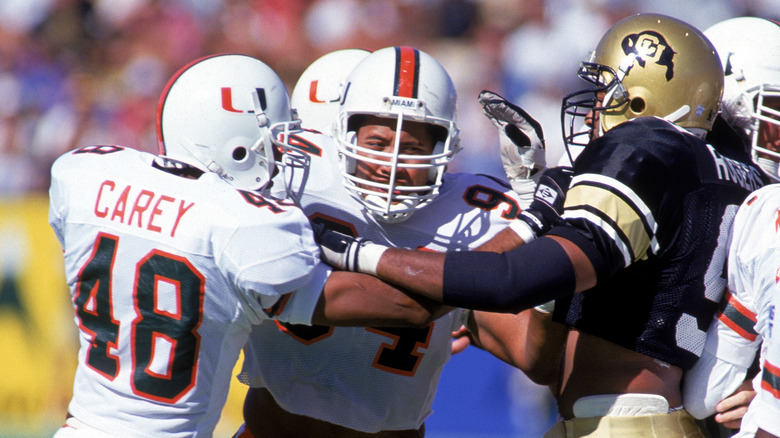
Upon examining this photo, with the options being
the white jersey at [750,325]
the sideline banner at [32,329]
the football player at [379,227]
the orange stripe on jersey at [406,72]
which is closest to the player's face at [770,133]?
the white jersey at [750,325]

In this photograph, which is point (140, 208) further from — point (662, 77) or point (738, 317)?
point (738, 317)

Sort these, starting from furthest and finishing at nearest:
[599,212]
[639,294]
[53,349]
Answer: [53,349]
[639,294]
[599,212]

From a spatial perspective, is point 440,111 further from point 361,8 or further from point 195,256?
point 361,8

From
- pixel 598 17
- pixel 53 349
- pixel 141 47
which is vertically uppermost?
pixel 598 17

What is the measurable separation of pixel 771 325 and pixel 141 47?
7.38 m

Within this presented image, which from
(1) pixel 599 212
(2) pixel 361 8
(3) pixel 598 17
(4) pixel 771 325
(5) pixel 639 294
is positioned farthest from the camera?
(2) pixel 361 8

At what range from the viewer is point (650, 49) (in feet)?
8.46

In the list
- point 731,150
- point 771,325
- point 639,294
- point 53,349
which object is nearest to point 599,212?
point 639,294

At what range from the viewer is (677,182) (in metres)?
2.32

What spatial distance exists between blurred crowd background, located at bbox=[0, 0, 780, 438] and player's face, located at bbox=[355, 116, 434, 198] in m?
3.26

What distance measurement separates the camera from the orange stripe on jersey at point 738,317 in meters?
2.38

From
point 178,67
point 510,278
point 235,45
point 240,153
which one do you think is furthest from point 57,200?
point 235,45

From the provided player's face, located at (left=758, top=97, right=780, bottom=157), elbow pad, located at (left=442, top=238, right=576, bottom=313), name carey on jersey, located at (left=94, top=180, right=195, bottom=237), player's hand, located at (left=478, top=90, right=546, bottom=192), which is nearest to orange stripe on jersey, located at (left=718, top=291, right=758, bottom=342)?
elbow pad, located at (left=442, top=238, right=576, bottom=313)

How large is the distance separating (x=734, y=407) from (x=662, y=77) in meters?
0.99
